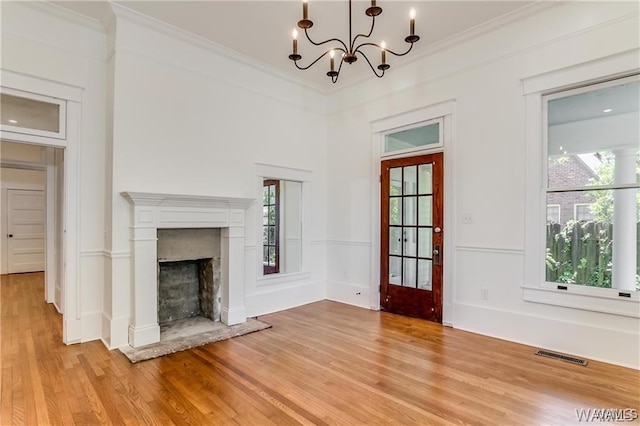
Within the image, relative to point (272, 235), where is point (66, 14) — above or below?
above

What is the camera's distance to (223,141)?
434cm

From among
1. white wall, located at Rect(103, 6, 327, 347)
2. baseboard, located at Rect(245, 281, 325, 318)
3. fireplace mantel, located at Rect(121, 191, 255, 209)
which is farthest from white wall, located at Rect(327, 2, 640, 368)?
fireplace mantel, located at Rect(121, 191, 255, 209)

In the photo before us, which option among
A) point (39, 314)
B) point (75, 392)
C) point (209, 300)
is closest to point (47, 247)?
point (39, 314)

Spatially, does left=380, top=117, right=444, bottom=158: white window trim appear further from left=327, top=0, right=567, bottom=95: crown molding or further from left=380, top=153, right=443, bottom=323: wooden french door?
left=327, top=0, right=567, bottom=95: crown molding

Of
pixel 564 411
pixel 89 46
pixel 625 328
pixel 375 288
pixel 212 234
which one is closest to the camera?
pixel 564 411

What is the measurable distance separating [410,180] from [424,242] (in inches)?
33.6

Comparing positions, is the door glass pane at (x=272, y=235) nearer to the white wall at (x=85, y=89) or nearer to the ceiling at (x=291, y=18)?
the white wall at (x=85, y=89)

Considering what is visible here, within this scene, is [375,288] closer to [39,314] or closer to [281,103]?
[281,103]

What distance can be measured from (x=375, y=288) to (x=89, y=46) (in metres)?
4.55

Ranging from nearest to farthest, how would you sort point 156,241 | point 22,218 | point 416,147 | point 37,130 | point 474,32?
point 37,130
point 156,241
point 474,32
point 416,147
point 22,218

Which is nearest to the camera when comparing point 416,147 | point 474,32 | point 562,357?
point 562,357

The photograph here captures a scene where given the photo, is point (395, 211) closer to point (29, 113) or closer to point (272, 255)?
point (272, 255)

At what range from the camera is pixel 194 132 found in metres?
4.06

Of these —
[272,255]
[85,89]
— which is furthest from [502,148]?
[85,89]
